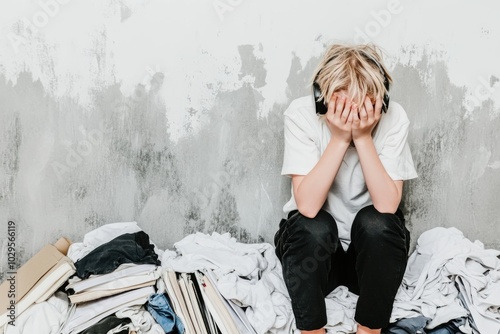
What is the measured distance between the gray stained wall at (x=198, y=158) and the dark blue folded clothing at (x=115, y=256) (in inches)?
10.1

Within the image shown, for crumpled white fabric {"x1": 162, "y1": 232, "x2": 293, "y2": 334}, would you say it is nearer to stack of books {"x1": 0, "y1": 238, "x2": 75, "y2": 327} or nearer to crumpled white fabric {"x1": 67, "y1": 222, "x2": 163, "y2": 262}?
crumpled white fabric {"x1": 67, "y1": 222, "x2": 163, "y2": 262}

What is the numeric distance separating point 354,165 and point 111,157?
2.76 ft

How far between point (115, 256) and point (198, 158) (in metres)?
0.47

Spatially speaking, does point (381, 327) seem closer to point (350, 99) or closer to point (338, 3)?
point (350, 99)

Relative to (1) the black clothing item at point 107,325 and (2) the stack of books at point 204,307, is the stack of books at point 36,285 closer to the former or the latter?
(1) the black clothing item at point 107,325

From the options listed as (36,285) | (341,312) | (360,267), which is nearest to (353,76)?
(360,267)

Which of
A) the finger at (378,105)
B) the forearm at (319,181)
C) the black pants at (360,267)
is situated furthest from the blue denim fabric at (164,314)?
the finger at (378,105)

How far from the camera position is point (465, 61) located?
5.73ft

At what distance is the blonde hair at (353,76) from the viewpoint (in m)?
1.33

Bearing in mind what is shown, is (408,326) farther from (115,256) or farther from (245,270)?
(115,256)

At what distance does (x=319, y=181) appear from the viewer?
1.35 metres

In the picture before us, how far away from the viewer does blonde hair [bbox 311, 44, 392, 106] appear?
4.35 feet

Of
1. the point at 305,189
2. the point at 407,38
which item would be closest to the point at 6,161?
the point at 305,189

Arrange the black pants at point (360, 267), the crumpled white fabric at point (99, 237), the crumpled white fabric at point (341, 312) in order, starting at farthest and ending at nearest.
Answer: the crumpled white fabric at point (99, 237) → the crumpled white fabric at point (341, 312) → the black pants at point (360, 267)
